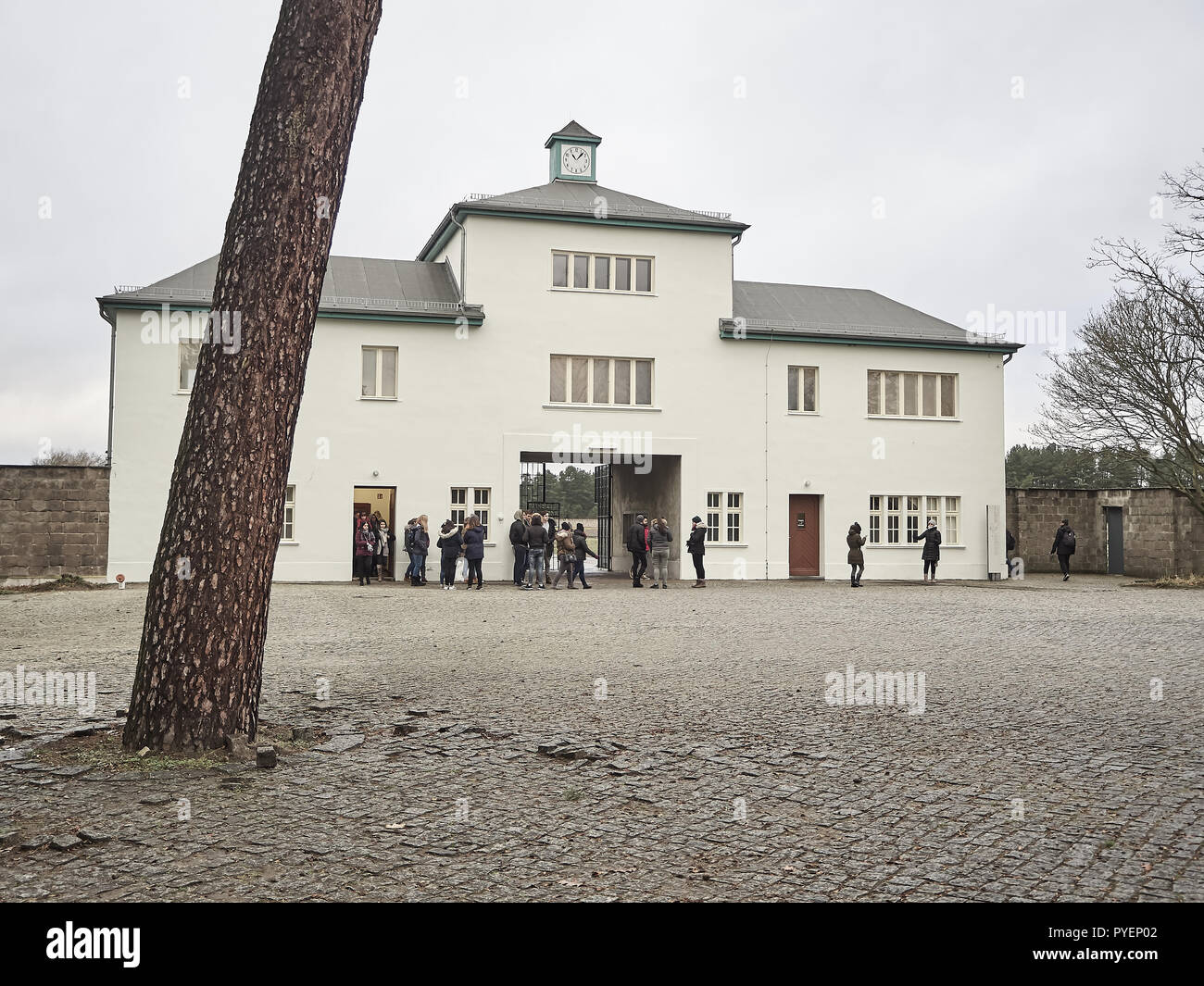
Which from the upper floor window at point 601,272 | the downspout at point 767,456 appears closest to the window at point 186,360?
the upper floor window at point 601,272

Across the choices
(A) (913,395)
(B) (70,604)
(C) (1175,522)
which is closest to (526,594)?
(B) (70,604)

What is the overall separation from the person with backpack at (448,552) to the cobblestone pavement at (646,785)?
12.1m

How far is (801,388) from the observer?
30297 millimetres

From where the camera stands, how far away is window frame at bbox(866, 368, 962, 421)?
3092 centimetres

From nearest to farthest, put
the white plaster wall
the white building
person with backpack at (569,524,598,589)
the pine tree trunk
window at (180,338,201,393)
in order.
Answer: the pine tree trunk < person with backpack at (569,524,598,589) < window at (180,338,201,393) < the white plaster wall < the white building

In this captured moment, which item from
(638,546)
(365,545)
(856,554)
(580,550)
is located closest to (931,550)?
(856,554)

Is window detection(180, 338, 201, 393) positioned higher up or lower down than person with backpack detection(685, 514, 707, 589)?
higher up

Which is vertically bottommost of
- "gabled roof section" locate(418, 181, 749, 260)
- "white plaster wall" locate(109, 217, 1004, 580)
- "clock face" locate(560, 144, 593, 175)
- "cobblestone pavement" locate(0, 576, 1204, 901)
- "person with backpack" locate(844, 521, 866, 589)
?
"cobblestone pavement" locate(0, 576, 1204, 901)

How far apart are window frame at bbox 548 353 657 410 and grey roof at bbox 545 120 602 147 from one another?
7826 millimetres

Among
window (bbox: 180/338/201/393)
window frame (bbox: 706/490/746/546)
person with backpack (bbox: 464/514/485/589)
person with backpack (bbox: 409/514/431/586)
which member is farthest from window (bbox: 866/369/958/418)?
window (bbox: 180/338/201/393)

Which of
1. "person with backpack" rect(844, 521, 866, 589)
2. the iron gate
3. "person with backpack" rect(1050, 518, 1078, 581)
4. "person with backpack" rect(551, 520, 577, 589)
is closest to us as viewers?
"person with backpack" rect(551, 520, 577, 589)

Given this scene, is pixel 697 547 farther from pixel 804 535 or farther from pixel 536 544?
pixel 804 535

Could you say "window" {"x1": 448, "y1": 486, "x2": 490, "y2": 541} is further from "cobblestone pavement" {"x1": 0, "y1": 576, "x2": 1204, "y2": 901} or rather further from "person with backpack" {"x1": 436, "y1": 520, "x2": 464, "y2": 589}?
"cobblestone pavement" {"x1": 0, "y1": 576, "x2": 1204, "y2": 901}

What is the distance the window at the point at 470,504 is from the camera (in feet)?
90.6
